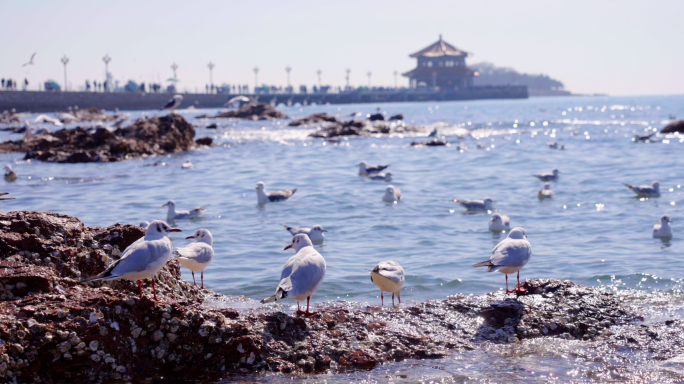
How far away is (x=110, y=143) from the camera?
21906 millimetres

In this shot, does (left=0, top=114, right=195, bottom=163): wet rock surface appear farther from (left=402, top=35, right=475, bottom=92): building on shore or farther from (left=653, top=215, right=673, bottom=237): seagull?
(left=402, top=35, right=475, bottom=92): building on shore

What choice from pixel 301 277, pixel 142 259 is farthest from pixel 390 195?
pixel 142 259

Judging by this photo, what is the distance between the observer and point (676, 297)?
6.34 m

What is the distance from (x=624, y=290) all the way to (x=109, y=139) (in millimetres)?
18619

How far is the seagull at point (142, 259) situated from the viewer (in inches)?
180

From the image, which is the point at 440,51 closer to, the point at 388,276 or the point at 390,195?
the point at 390,195

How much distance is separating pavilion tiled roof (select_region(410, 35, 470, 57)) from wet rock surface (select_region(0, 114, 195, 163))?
9417cm

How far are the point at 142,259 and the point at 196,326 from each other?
0.68 metres

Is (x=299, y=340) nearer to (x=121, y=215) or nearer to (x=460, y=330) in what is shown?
(x=460, y=330)

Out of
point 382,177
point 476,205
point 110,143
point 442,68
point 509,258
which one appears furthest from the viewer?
point 442,68

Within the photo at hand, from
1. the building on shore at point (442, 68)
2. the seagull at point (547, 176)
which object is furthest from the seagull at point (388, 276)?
the building on shore at point (442, 68)

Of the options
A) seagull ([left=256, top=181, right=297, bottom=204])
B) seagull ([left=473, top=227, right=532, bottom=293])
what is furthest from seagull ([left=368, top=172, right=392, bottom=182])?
seagull ([left=473, top=227, right=532, bottom=293])

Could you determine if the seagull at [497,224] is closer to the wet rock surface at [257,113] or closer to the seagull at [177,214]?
the seagull at [177,214]

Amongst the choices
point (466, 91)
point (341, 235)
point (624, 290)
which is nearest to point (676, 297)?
point (624, 290)
